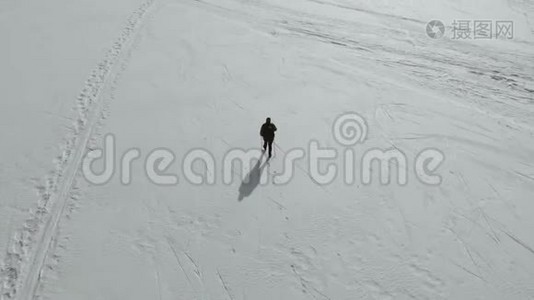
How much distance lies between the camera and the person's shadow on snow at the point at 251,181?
27.3 feet

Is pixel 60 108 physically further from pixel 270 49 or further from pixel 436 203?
pixel 436 203

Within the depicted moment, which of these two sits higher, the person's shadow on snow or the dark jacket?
the dark jacket

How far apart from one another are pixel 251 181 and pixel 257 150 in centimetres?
104

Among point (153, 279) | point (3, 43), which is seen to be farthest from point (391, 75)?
point (3, 43)

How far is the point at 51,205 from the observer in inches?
301
